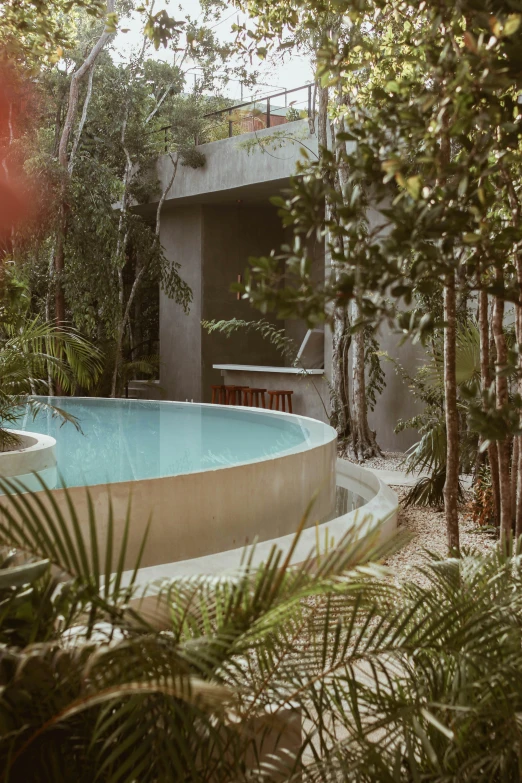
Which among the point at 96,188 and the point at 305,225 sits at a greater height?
the point at 96,188

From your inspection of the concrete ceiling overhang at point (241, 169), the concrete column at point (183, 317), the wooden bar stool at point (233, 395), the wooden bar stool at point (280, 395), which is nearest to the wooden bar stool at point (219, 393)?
the wooden bar stool at point (233, 395)

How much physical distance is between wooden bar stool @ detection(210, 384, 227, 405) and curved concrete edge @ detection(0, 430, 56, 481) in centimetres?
696

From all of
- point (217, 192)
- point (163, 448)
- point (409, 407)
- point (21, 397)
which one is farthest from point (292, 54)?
point (21, 397)

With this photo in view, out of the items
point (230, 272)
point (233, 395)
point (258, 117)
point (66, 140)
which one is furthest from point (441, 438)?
point (230, 272)

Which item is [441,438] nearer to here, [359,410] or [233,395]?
[359,410]

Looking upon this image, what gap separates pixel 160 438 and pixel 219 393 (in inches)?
208

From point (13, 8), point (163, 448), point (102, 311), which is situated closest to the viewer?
point (13, 8)

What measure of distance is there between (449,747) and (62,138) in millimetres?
12066

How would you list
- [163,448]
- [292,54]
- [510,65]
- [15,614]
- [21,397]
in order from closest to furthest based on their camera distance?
[15,614] → [510,65] → [21,397] → [163,448] → [292,54]

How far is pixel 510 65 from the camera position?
A: 5.07 feet

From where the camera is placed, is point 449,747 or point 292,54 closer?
point 449,747

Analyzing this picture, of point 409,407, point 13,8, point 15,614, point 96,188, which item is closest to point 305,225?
point 15,614

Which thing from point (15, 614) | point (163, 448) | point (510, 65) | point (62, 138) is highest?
point (62, 138)

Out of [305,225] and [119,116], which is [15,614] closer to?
[305,225]
